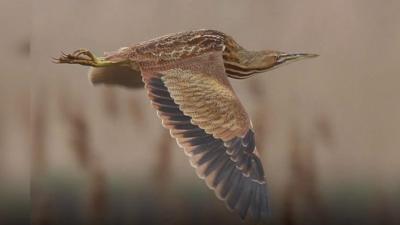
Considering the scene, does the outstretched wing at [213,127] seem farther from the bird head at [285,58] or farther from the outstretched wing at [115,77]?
the bird head at [285,58]

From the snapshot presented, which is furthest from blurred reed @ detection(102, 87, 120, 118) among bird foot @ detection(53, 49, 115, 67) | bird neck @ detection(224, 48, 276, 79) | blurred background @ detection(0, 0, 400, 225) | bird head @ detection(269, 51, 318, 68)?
bird head @ detection(269, 51, 318, 68)

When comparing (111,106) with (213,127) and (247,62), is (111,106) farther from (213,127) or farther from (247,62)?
(247,62)

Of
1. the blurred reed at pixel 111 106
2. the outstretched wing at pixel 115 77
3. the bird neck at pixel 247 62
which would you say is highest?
the bird neck at pixel 247 62

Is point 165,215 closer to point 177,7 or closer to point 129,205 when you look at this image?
point 129,205

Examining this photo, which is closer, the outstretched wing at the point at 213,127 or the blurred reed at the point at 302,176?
the outstretched wing at the point at 213,127

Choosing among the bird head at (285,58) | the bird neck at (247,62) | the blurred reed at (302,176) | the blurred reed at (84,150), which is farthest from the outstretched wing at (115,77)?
the blurred reed at (302,176)

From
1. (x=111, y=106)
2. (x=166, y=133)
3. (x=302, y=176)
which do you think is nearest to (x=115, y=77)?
(x=111, y=106)

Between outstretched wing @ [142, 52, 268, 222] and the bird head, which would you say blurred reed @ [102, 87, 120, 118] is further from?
the bird head

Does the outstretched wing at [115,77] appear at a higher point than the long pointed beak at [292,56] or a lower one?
lower
